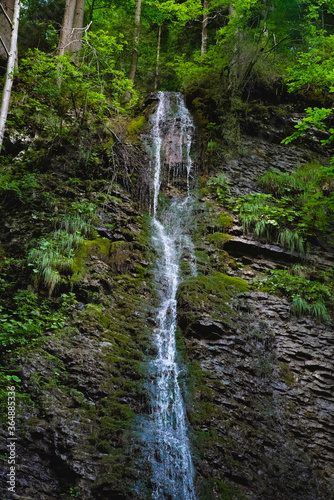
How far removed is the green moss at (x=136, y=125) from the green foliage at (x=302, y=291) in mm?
6752

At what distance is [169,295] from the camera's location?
7266 millimetres

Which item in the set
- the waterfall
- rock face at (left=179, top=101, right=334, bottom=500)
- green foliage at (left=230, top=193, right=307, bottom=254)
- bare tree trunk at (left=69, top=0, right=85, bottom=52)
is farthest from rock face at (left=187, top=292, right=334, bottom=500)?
bare tree trunk at (left=69, top=0, right=85, bottom=52)

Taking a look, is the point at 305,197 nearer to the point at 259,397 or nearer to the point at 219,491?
the point at 259,397

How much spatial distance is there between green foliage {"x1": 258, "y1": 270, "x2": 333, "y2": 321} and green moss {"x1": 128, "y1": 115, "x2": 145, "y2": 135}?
22.2 feet

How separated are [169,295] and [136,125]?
7.07 m

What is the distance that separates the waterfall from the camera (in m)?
4.41

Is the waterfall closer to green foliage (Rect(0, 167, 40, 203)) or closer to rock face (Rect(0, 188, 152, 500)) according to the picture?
rock face (Rect(0, 188, 152, 500))

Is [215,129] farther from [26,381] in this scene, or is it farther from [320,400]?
[26,381]

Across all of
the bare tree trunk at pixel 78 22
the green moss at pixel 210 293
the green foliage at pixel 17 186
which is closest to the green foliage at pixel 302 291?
the green moss at pixel 210 293

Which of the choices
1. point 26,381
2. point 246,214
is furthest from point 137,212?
point 26,381

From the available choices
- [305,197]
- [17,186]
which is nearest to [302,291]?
[305,197]

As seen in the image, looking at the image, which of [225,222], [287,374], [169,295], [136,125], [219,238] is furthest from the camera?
[136,125]

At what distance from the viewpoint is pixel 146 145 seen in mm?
11102

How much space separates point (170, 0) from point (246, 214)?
388 inches
